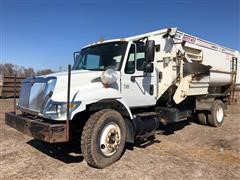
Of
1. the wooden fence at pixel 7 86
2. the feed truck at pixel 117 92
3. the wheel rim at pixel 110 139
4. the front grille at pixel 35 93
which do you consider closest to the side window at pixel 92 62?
the feed truck at pixel 117 92

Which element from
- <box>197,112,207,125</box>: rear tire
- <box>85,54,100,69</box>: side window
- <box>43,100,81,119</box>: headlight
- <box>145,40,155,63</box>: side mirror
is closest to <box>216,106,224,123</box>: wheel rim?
<box>197,112,207,125</box>: rear tire

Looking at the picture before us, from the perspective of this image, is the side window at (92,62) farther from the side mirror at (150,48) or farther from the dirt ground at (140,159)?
the dirt ground at (140,159)

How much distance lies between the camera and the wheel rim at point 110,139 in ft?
17.5

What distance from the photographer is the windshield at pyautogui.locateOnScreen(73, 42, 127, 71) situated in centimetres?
635

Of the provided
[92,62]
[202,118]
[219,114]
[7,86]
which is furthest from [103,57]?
[7,86]

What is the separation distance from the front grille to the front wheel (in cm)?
97

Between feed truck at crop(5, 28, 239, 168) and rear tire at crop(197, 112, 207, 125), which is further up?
feed truck at crop(5, 28, 239, 168)

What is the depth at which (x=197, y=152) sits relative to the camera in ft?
22.0

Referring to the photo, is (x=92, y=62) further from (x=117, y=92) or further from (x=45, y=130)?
(x=45, y=130)

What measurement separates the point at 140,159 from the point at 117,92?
5.04 feet

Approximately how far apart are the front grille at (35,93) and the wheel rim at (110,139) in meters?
1.30

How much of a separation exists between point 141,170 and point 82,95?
182 centimetres

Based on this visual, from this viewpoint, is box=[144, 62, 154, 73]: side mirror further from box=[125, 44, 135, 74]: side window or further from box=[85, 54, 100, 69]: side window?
box=[85, 54, 100, 69]: side window

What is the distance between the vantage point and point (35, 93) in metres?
5.52
